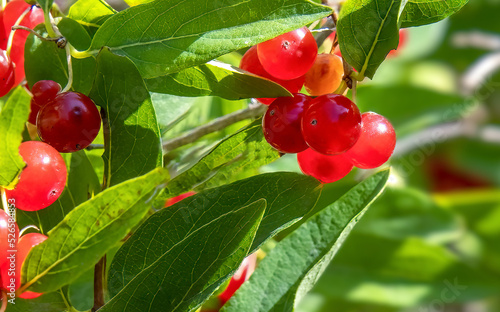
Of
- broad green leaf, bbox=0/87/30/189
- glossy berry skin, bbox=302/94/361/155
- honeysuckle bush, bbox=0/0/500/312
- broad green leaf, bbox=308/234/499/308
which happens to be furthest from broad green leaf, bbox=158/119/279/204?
broad green leaf, bbox=308/234/499/308

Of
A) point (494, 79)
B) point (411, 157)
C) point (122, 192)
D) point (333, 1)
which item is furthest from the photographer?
point (494, 79)

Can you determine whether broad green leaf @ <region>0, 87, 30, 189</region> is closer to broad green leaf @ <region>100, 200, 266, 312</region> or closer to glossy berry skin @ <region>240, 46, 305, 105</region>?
broad green leaf @ <region>100, 200, 266, 312</region>

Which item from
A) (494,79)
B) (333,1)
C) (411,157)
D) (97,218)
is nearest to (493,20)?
(494,79)

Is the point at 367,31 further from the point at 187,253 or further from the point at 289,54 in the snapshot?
the point at 187,253

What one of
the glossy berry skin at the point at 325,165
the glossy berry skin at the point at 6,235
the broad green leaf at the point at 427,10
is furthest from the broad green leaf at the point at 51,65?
the broad green leaf at the point at 427,10

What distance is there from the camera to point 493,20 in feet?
9.14

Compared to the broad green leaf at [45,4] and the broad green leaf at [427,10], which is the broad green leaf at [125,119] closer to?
the broad green leaf at [45,4]

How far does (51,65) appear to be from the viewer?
89 cm

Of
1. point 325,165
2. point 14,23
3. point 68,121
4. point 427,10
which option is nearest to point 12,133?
point 68,121

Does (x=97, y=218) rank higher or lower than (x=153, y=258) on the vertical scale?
higher

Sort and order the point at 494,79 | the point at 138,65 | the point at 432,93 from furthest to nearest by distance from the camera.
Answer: the point at 494,79
the point at 432,93
the point at 138,65

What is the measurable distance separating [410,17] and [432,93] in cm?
133

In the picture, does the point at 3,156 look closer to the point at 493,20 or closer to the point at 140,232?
the point at 140,232

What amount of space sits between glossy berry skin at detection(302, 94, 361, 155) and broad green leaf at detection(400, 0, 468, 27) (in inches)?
5.4
